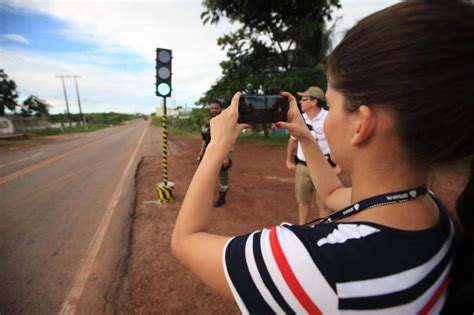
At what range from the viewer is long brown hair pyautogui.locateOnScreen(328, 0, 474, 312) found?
631mm

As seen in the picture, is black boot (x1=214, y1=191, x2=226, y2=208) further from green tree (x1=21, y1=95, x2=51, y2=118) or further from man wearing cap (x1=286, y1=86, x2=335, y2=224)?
green tree (x1=21, y1=95, x2=51, y2=118)

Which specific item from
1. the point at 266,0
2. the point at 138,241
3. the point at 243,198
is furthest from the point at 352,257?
the point at 266,0

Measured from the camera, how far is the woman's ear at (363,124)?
0.72 m

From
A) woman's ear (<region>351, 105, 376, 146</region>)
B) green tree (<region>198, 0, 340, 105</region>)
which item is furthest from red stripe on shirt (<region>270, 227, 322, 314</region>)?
green tree (<region>198, 0, 340, 105</region>)

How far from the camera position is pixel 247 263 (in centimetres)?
68

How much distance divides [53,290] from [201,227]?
299cm

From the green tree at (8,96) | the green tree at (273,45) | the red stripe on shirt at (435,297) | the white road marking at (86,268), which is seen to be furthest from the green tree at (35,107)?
the red stripe on shirt at (435,297)

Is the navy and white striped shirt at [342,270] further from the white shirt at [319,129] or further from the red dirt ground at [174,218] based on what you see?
the white shirt at [319,129]

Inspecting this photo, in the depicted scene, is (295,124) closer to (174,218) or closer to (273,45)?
(174,218)

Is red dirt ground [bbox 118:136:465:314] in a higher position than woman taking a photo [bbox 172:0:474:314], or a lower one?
lower

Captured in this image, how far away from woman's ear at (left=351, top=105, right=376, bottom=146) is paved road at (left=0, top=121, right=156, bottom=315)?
114 inches

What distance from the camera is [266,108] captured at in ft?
4.84

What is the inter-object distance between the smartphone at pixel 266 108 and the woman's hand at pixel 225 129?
0.36 meters

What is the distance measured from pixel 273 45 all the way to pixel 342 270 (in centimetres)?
1575
